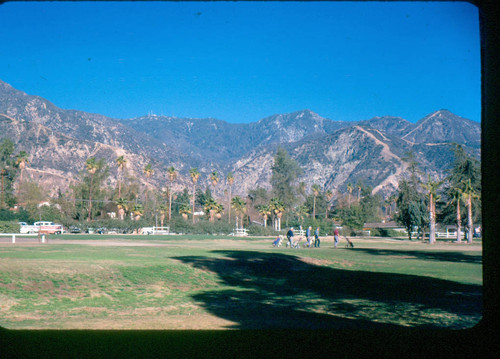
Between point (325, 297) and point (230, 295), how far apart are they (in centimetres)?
315

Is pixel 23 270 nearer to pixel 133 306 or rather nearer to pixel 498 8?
pixel 133 306

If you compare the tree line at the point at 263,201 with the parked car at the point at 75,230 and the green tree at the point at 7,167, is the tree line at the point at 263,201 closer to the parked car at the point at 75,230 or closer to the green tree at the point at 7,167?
the green tree at the point at 7,167

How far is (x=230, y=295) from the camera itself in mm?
16141

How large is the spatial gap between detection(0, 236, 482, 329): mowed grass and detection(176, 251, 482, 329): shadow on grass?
1.0 inches

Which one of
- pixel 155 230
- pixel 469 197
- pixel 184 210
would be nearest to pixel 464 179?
pixel 469 197

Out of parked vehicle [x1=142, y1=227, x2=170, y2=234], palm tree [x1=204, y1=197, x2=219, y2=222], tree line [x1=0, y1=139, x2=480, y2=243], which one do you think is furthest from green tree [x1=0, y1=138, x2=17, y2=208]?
palm tree [x1=204, y1=197, x2=219, y2=222]

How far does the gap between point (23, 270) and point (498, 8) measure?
52.9 feet

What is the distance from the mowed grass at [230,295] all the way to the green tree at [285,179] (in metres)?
94.6

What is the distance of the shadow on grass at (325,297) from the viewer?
1087 cm

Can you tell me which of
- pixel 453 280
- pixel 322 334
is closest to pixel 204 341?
pixel 322 334

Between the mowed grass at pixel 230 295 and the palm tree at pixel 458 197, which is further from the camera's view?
the palm tree at pixel 458 197

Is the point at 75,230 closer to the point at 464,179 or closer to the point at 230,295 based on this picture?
the point at 464,179

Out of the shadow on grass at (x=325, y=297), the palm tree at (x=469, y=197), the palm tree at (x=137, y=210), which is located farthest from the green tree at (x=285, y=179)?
the shadow on grass at (x=325, y=297)

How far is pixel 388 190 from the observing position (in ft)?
593
